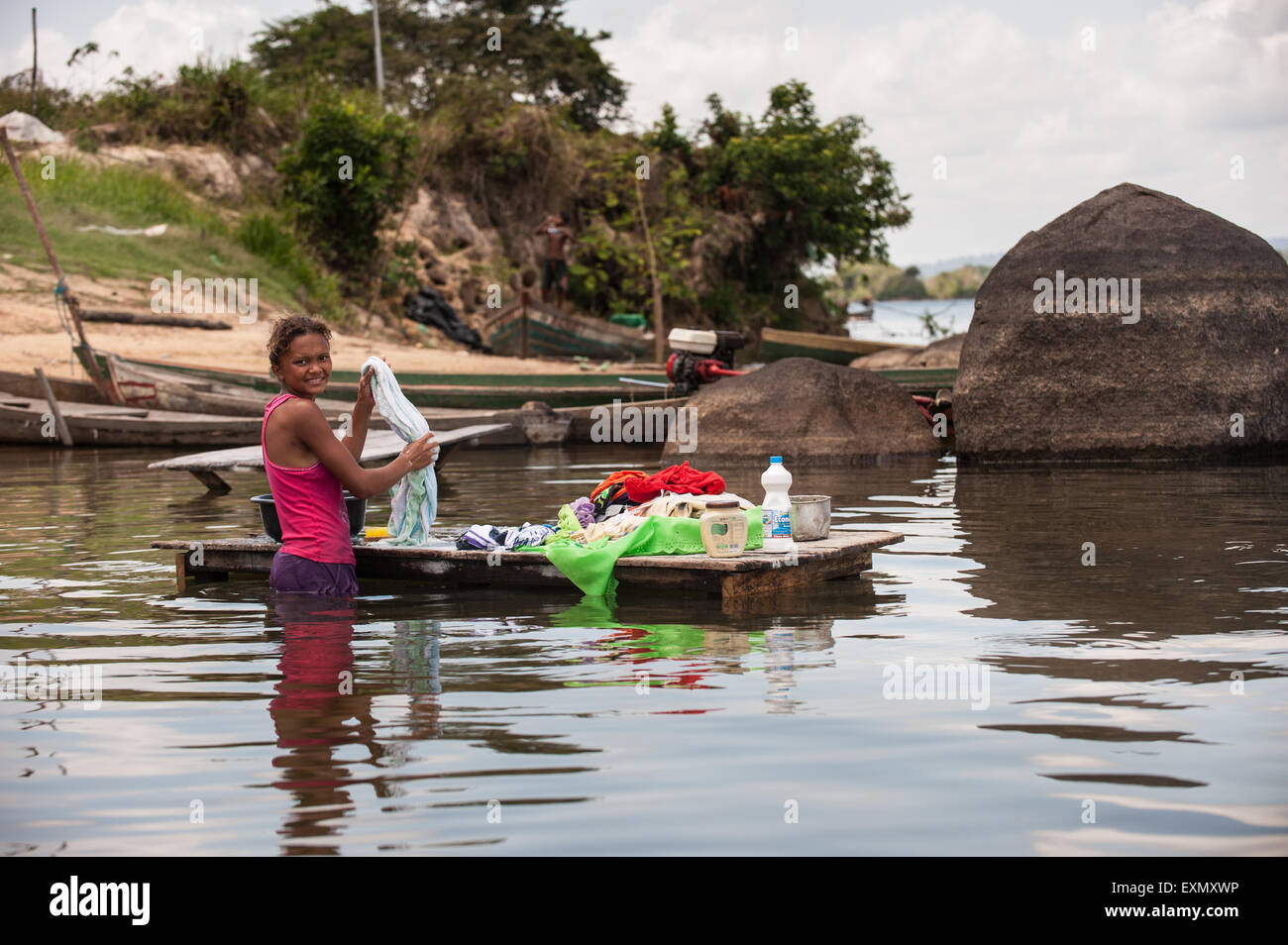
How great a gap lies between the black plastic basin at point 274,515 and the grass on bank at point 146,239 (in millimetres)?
16903

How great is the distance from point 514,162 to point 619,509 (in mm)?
25398

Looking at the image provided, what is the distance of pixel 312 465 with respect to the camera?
661 cm

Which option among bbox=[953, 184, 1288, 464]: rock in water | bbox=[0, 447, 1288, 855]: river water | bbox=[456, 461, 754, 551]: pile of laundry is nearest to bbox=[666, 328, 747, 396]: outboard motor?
bbox=[953, 184, 1288, 464]: rock in water

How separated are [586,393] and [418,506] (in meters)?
11.2

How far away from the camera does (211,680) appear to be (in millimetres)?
5348

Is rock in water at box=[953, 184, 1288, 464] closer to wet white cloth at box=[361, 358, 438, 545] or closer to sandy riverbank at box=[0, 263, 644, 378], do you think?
wet white cloth at box=[361, 358, 438, 545]

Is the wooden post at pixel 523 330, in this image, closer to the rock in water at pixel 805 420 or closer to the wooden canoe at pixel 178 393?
the wooden canoe at pixel 178 393

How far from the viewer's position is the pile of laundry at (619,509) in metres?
6.98

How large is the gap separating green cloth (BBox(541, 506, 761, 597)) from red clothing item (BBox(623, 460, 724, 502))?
0.46 meters

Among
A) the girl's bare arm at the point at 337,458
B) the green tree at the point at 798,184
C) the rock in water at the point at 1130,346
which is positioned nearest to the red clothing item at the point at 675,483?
the girl's bare arm at the point at 337,458

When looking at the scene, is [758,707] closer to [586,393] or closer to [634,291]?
[586,393]

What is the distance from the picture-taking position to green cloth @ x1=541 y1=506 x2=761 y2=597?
6.68 m

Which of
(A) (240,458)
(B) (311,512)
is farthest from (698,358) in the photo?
(B) (311,512)

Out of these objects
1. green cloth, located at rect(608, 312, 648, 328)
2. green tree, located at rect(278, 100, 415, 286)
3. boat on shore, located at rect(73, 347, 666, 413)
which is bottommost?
boat on shore, located at rect(73, 347, 666, 413)
